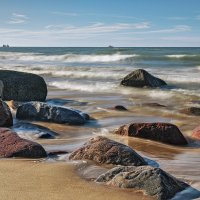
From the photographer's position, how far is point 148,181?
362cm

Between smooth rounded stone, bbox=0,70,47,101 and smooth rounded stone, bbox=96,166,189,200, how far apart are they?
266 inches

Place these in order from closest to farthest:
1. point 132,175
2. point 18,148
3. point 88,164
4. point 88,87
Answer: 1. point 132,175
2. point 88,164
3. point 18,148
4. point 88,87

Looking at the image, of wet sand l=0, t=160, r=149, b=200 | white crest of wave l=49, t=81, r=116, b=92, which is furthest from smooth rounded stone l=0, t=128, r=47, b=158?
white crest of wave l=49, t=81, r=116, b=92

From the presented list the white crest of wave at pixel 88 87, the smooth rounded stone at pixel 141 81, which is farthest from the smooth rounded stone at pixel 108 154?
the smooth rounded stone at pixel 141 81

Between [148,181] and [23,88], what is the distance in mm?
7208

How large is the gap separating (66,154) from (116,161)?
0.70 metres

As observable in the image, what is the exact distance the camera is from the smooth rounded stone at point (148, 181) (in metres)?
3.53

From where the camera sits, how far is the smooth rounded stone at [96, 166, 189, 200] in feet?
11.6

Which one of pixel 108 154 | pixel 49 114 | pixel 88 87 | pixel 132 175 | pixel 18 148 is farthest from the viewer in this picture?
pixel 88 87

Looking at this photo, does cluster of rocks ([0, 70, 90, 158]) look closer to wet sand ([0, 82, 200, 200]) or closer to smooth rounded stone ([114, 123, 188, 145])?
wet sand ([0, 82, 200, 200])

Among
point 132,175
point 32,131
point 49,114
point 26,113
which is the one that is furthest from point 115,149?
point 26,113

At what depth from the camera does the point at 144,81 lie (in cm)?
1391

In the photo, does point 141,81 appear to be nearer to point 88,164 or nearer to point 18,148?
point 18,148

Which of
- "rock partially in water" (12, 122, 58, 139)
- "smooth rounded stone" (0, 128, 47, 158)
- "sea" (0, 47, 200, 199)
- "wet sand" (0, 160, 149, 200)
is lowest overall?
"sea" (0, 47, 200, 199)
